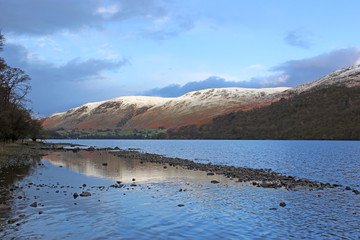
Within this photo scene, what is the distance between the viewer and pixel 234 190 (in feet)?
96.5

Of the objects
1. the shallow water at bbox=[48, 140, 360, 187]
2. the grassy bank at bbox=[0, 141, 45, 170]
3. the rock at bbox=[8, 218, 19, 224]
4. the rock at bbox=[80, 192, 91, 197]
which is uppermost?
the grassy bank at bbox=[0, 141, 45, 170]

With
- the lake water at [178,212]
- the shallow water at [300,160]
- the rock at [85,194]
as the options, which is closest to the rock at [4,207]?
the lake water at [178,212]

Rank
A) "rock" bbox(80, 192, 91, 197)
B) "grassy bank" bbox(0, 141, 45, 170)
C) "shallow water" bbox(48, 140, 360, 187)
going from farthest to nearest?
1. "grassy bank" bbox(0, 141, 45, 170)
2. "shallow water" bbox(48, 140, 360, 187)
3. "rock" bbox(80, 192, 91, 197)

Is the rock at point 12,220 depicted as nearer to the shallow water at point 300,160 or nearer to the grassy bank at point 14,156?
the grassy bank at point 14,156

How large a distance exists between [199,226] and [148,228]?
9.59 feet

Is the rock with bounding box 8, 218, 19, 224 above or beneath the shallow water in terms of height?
above

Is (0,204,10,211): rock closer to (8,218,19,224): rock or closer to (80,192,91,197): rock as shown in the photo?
(8,218,19,224): rock

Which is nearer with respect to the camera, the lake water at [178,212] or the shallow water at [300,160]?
the lake water at [178,212]

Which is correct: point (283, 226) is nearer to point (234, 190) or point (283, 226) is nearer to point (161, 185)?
point (234, 190)

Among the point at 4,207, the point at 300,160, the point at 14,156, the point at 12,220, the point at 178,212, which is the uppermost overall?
the point at 14,156

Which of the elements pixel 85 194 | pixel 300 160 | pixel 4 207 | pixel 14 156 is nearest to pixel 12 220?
pixel 4 207

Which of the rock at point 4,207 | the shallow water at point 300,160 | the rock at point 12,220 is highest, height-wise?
the rock at point 4,207

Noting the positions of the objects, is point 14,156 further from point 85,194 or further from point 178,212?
point 178,212

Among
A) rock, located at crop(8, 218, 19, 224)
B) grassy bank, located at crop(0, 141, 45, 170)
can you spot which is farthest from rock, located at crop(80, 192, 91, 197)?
grassy bank, located at crop(0, 141, 45, 170)
